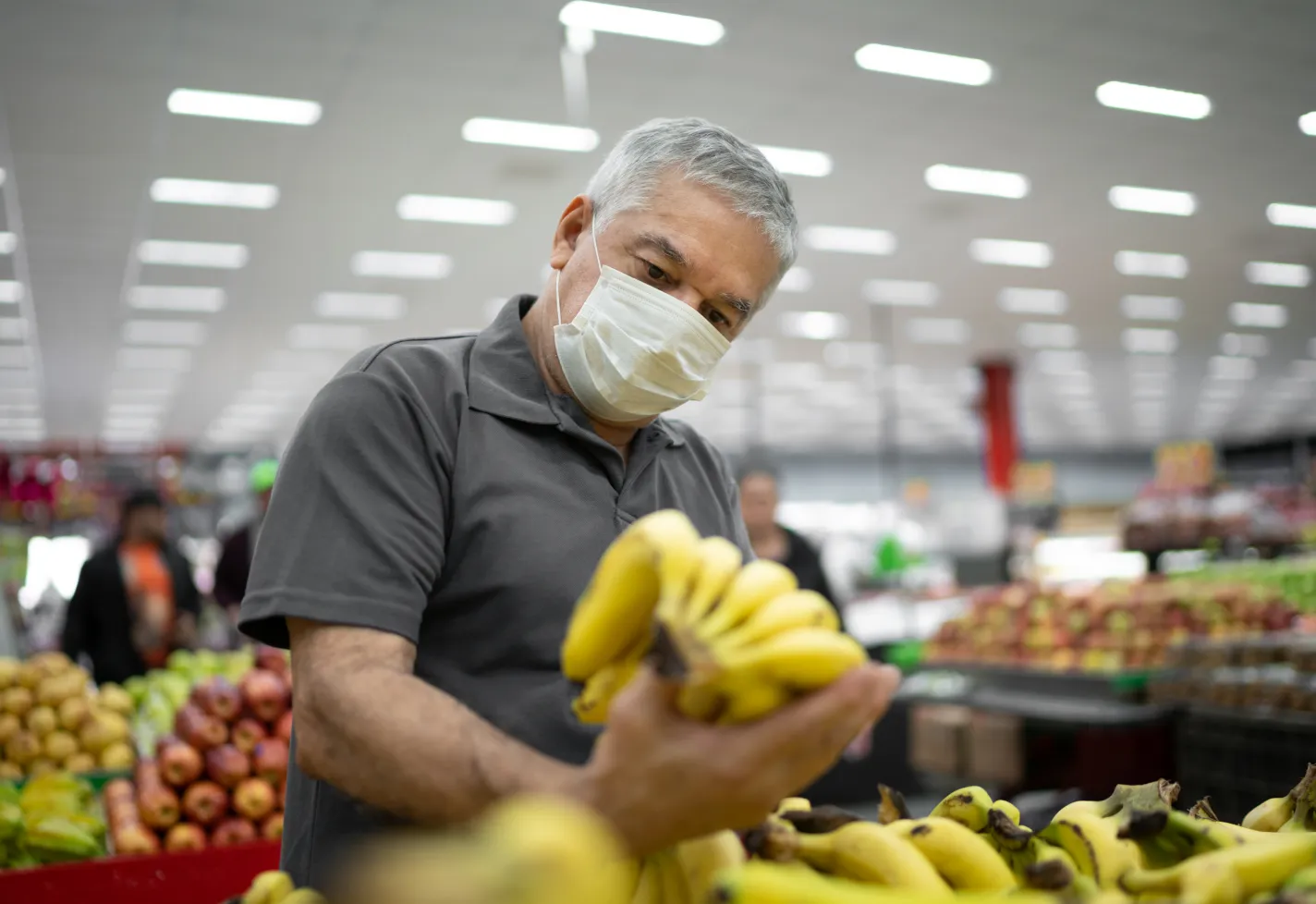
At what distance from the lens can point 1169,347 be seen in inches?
713

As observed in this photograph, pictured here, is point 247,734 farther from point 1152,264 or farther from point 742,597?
point 1152,264

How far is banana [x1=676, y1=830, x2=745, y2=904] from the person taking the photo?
37.8 inches

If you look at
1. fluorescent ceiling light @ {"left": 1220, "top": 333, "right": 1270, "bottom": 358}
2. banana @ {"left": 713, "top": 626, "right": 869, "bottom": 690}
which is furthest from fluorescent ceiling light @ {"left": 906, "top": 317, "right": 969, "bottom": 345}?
banana @ {"left": 713, "top": 626, "right": 869, "bottom": 690}

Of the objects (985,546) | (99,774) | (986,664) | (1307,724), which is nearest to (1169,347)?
(985,546)

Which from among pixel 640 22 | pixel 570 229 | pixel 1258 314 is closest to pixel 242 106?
pixel 640 22

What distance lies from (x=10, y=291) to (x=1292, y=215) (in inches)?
529

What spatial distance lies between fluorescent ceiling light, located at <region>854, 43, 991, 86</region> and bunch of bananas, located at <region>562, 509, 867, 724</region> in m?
6.59

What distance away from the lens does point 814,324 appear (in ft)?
50.9

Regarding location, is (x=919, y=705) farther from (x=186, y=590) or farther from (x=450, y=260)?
(x=450, y=260)

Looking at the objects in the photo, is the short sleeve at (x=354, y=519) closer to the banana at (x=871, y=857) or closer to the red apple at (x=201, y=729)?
the banana at (x=871, y=857)

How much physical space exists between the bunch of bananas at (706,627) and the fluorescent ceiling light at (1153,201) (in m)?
10.2

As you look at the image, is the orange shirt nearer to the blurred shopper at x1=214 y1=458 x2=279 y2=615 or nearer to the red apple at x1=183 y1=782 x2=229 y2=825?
the blurred shopper at x1=214 y1=458 x2=279 y2=615

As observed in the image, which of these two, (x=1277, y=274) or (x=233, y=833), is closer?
(x=233, y=833)

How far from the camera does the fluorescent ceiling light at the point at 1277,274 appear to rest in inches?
515
